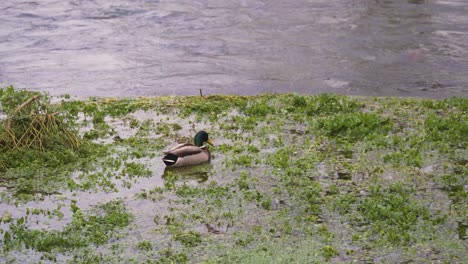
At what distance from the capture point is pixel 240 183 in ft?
33.5

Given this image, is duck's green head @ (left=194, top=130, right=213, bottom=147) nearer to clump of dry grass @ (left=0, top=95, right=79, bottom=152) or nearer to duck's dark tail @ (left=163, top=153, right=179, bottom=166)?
duck's dark tail @ (left=163, top=153, right=179, bottom=166)

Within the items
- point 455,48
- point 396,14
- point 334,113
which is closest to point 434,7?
point 396,14

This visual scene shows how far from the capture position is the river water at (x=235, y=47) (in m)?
16.9

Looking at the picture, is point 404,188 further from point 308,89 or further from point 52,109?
point 308,89

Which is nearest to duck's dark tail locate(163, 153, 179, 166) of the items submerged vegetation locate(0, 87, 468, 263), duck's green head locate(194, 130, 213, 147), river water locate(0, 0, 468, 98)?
submerged vegetation locate(0, 87, 468, 263)

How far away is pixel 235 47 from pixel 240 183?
1023 centimetres

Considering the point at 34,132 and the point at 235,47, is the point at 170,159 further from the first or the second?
the point at 235,47

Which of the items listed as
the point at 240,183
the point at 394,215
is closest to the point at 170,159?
the point at 240,183

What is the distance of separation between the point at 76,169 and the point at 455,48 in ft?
38.0

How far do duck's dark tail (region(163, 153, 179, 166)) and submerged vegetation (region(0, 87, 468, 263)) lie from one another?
197mm

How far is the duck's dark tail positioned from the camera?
1088 cm

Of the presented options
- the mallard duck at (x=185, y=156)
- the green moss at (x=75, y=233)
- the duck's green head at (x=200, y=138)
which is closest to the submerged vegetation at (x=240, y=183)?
the green moss at (x=75, y=233)

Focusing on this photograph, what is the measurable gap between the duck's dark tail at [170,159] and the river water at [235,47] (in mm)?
5480

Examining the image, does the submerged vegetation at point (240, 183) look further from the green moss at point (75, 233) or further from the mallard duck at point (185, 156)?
the mallard duck at point (185, 156)
